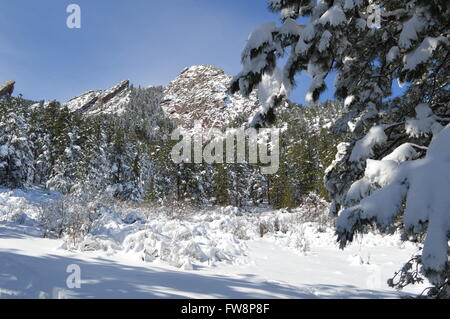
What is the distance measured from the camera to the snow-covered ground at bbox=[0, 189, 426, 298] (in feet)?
12.3

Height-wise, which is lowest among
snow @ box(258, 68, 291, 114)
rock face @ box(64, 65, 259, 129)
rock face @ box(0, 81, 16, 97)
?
snow @ box(258, 68, 291, 114)

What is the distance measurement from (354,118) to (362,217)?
2.84 meters

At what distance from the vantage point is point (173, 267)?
5688 mm

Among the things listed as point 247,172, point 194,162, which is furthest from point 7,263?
point 247,172

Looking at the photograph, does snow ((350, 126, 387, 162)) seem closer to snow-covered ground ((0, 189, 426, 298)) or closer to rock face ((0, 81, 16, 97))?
snow-covered ground ((0, 189, 426, 298))

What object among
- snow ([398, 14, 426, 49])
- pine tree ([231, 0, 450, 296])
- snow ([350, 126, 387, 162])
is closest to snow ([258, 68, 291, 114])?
pine tree ([231, 0, 450, 296])

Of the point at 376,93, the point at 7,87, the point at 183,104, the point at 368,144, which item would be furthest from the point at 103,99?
the point at 368,144

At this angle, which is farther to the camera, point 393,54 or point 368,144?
point 393,54

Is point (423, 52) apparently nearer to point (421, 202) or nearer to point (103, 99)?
point (421, 202)

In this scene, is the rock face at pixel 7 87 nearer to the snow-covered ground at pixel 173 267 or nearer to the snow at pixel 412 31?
the snow-covered ground at pixel 173 267
